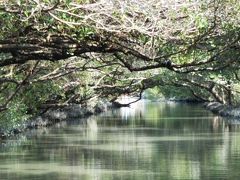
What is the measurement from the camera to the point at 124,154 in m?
26.5

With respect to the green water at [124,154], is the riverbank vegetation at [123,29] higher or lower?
higher

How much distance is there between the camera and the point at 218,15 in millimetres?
12938

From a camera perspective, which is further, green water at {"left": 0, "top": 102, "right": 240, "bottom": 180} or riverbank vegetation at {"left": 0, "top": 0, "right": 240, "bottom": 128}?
green water at {"left": 0, "top": 102, "right": 240, "bottom": 180}

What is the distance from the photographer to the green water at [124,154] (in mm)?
20984

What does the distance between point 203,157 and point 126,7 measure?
14895 mm

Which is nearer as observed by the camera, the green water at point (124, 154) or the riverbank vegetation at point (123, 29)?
the riverbank vegetation at point (123, 29)

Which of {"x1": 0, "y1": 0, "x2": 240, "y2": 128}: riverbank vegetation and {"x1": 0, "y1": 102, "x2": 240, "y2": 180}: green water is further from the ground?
{"x1": 0, "y1": 0, "x2": 240, "y2": 128}: riverbank vegetation

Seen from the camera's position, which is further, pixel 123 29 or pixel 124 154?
pixel 124 154

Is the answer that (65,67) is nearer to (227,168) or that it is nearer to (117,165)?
(117,165)

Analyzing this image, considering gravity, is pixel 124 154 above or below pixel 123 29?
below

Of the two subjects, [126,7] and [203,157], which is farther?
[203,157]

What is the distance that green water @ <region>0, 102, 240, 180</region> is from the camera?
2098cm

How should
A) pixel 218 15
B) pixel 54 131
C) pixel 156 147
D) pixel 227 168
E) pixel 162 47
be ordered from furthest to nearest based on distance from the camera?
pixel 54 131
pixel 156 147
pixel 227 168
pixel 162 47
pixel 218 15

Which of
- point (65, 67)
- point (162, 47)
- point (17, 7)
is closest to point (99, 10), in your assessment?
point (17, 7)
